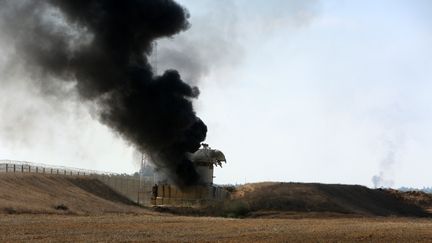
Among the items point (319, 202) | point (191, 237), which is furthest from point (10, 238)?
point (319, 202)

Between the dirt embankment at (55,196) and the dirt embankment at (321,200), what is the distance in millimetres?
12561

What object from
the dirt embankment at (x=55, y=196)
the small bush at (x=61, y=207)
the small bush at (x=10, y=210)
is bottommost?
the small bush at (x=10, y=210)

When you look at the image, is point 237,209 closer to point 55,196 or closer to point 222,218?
point 222,218

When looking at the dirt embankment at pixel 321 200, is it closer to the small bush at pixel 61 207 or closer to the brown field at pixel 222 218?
the brown field at pixel 222 218

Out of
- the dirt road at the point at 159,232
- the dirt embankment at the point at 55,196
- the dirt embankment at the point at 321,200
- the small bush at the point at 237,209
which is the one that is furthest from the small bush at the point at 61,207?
the dirt embankment at the point at 321,200

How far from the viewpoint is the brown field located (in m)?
29.9

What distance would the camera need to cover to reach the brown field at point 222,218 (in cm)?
2994

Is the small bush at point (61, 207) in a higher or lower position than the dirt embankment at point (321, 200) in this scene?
lower

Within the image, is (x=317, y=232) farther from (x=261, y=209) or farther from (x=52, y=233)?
(x=261, y=209)

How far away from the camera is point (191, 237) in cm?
2919

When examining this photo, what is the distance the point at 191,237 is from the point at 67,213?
16.0m

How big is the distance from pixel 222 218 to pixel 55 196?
39.8ft

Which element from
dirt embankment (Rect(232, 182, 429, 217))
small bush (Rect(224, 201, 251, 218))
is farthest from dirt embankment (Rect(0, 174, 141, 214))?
dirt embankment (Rect(232, 182, 429, 217))

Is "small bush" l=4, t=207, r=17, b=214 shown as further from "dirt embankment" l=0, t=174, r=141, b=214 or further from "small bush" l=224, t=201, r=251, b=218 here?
"small bush" l=224, t=201, r=251, b=218
